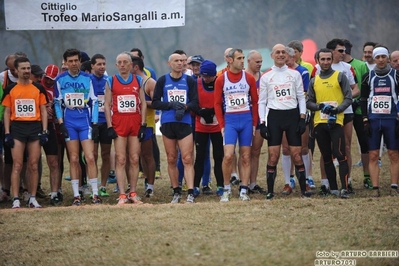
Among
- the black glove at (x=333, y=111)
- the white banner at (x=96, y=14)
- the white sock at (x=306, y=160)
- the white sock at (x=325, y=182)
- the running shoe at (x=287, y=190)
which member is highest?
the white banner at (x=96, y=14)

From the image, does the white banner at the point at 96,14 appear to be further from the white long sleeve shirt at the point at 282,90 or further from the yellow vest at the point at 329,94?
the yellow vest at the point at 329,94

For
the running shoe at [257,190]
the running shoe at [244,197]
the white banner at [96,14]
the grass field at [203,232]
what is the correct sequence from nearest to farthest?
1. the grass field at [203,232]
2. the running shoe at [244,197]
3. the running shoe at [257,190]
4. the white banner at [96,14]

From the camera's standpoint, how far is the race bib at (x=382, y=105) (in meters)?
12.5

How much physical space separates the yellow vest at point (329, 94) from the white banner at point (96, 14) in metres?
6.72

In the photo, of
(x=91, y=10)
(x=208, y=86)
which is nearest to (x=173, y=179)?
(x=208, y=86)

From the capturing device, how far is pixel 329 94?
1238cm

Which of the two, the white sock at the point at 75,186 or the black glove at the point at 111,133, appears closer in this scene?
the black glove at the point at 111,133

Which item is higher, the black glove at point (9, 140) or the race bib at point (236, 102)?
the race bib at point (236, 102)

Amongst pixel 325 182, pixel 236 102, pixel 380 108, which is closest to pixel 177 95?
pixel 236 102

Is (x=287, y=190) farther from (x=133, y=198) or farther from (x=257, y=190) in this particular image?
(x=133, y=198)

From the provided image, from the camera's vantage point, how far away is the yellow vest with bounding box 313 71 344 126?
12.4 meters

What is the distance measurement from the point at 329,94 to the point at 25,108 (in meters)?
4.72

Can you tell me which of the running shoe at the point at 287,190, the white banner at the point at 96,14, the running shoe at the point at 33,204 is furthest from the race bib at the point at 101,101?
the white banner at the point at 96,14

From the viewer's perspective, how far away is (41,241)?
1017cm
